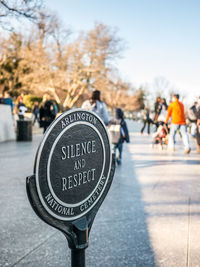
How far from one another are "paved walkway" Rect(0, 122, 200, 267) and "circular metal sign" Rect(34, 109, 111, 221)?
99 cm

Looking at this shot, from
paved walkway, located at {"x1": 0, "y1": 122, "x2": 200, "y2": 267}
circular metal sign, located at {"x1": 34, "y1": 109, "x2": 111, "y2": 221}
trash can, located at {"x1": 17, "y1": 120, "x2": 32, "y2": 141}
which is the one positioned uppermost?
circular metal sign, located at {"x1": 34, "y1": 109, "x2": 111, "y2": 221}

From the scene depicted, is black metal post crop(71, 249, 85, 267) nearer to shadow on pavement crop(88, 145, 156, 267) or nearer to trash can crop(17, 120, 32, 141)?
shadow on pavement crop(88, 145, 156, 267)

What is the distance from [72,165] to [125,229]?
1.75 m

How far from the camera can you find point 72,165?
4.99 feet

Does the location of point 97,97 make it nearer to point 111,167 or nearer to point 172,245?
point 172,245

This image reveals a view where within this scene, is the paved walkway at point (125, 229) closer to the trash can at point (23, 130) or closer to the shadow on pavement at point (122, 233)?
the shadow on pavement at point (122, 233)

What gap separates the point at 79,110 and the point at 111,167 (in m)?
0.43

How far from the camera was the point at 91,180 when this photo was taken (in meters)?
1.65

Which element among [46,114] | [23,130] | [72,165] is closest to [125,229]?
[72,165]

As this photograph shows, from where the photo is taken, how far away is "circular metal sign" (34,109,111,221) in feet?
4.60

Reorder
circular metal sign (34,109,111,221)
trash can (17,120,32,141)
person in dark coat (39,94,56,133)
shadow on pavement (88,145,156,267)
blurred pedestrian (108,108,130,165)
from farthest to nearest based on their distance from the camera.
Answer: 1. person in dark coat (39,94,56,133)
2. trash can (17,120,32,141)
3. blurred pedestrian (108,108,130,165)
4. shadow on pavement (88,145,156,267)
5. circular metal sign (34,109,111,221)

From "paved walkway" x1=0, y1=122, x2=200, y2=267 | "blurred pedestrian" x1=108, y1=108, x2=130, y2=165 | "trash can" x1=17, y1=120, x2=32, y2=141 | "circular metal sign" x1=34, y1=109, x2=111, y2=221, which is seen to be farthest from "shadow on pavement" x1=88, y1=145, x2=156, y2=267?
"trash can" x1=17, y1=120, x2=32, y2=141

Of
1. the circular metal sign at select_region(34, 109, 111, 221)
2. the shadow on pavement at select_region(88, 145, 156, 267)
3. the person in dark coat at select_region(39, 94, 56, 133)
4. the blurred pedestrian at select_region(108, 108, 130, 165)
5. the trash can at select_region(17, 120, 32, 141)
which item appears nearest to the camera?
the circular metal sign at select_region(34, 109, 111, 221)

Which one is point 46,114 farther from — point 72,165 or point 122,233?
point 72,165
